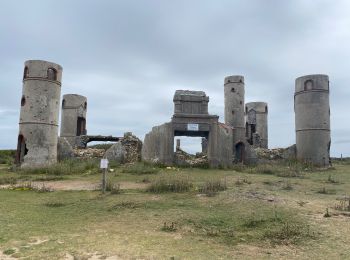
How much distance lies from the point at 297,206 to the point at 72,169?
1149cm

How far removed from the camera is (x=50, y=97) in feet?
62.2

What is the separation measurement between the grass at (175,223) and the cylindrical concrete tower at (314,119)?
39.6ft

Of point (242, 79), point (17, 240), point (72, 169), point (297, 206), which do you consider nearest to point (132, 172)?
point (72, 169)

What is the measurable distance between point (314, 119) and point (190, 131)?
8.03 m

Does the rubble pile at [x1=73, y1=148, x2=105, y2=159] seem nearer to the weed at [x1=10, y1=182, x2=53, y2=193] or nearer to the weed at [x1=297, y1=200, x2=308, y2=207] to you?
the weed at [x1=10, y1=182, x2=53, y2=193]

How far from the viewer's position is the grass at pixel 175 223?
16.5ft

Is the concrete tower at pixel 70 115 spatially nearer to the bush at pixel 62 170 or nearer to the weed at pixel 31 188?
the bush at pixel 62 170

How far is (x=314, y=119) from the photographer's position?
71.7 ft

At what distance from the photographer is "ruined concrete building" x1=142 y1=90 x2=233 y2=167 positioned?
63.7ft

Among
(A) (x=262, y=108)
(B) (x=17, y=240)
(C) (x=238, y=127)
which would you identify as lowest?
(B) (x=17, y=240)

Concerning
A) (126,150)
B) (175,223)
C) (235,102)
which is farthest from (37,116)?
(175,223)

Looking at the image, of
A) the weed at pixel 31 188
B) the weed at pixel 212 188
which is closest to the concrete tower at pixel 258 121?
the weed at pixel 212 188

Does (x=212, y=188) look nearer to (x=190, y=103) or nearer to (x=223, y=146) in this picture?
(x=223, y=146)

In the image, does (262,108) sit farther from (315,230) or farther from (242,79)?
(315,230)
